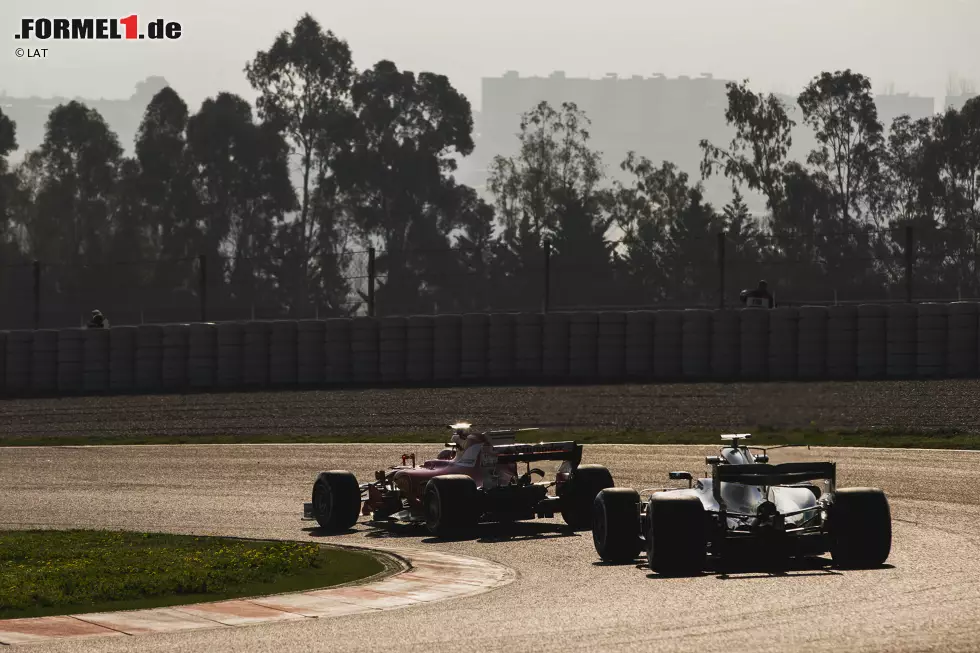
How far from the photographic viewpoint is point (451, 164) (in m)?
93.9

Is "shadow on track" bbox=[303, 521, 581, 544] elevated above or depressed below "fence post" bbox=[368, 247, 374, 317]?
below

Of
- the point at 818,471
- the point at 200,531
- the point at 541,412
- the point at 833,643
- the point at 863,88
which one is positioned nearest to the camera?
the point at 833,643

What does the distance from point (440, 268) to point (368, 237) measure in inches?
700

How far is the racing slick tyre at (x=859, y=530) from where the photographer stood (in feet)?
47.1

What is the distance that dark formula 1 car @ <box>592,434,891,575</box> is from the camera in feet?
47.0

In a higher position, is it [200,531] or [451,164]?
[451,164]

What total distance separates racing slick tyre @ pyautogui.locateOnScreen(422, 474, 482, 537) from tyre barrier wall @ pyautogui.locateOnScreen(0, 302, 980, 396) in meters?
16.4

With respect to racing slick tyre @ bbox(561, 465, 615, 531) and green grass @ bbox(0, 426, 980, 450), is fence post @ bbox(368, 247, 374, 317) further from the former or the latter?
racing slick tyre @ bbox(561, 465, 615, 531)

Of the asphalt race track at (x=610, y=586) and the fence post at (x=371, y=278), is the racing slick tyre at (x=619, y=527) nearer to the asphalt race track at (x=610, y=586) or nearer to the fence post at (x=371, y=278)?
the asphalt race track at (x=610, y=586)

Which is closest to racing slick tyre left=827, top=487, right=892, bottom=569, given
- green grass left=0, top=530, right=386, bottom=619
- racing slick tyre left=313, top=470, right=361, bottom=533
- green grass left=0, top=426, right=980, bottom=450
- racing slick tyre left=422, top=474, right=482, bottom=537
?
green grass left=0, top=530, right=386, bottom=619

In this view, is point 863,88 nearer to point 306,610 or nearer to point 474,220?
point 474,220

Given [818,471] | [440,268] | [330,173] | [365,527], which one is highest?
[330,173]

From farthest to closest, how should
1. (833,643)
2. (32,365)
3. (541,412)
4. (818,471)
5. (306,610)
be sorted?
(32,365), (541,412), (818,471), (306,610), (833,643)

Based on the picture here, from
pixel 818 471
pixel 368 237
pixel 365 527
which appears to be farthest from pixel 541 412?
pixel 368 237
